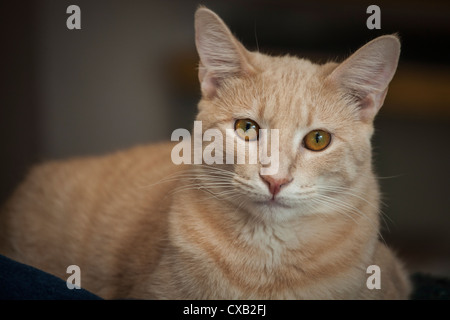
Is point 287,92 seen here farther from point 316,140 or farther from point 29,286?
point 29,286

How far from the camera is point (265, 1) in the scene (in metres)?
A: 3.50

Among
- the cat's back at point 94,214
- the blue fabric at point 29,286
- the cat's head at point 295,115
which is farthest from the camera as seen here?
the cat's back at point 94,214

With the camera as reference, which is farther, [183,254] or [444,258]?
[444,258]

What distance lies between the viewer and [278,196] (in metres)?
1.25

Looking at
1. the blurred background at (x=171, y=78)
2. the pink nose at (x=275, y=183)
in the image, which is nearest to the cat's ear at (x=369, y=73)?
the pink nose at (x=275, y=183)

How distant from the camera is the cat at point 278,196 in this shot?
133 centimetres

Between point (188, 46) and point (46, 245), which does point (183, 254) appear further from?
point (188, 46)

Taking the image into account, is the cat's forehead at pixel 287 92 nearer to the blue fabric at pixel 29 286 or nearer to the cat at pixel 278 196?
the cat at pixel 278 196

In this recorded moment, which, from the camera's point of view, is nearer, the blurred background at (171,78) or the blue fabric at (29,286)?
the blue fabric at (29,286)

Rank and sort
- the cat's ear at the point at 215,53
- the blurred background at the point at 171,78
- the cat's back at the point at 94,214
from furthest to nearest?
the blurred background at the point at 171,78 < the cat's back at the point at 94,214 < the cat's ear at the point at 215,53

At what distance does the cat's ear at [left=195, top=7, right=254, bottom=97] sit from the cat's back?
325 mm

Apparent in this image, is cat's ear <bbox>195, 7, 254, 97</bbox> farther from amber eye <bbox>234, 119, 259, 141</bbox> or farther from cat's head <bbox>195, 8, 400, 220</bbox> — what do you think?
amber eye <bbox>234, 119, 259, 141</bbox>
